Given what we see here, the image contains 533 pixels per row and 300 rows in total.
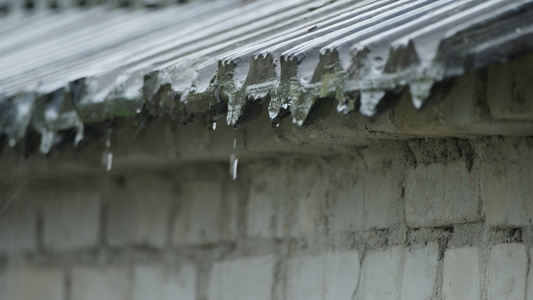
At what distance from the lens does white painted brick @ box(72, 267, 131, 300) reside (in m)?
3.40

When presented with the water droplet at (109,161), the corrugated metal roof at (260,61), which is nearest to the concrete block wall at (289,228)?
the water droplet at (109,161)

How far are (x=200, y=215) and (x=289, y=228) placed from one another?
456mm

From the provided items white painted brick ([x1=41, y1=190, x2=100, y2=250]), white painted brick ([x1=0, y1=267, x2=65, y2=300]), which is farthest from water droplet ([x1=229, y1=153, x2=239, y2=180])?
white painted brick ([x1=0, y1=267, x2=65, y2=300])

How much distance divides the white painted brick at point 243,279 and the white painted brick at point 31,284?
2.83ft

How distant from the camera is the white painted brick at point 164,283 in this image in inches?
125

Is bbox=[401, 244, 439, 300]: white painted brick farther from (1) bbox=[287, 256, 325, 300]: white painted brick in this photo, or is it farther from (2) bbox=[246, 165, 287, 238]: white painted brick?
(2) bbox=[246, 165, 287, 238]: white painted brick

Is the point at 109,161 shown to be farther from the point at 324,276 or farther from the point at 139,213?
the point at 324,276

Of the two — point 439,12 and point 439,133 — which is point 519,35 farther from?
point 439,133

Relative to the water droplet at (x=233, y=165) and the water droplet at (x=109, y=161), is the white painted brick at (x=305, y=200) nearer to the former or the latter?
the water droplet at (x=233, y=165)

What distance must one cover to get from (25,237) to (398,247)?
196 centimetres

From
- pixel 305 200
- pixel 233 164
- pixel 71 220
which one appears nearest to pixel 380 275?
pixel 305 200

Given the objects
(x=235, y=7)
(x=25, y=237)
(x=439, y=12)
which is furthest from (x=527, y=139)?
(x=25, y=237)

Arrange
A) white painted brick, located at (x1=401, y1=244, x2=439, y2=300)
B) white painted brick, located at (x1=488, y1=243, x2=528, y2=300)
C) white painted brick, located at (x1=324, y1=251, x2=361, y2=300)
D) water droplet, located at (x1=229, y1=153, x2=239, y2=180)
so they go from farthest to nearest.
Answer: water droplet, located at (x1=229, y1=153, x2=239, y2=180), white painted brick, located at (x1=324, y1=251, x2=361, y2=300), white painted brick, located at (x1=401, y1=244, x2=439, y2=300), white painted brick, located at (x1=488, y1=243, x2=528, y2=300)

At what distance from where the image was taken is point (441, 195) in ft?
7.39
